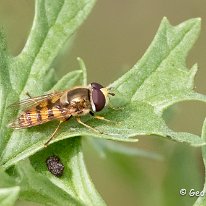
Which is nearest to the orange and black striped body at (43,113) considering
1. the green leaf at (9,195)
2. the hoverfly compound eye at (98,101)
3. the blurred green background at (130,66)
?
the hoverfly compound eye at (98,101)

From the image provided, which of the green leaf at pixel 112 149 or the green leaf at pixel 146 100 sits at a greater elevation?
the green leaf at pixel 146 100

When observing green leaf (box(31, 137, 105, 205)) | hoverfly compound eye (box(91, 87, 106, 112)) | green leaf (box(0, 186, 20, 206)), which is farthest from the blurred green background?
green leaf (box(0, 186, 20, 206))

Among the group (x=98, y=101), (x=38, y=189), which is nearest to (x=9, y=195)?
(x=38, y=189)

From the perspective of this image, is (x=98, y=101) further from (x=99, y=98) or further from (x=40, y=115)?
(x=40, y=115)

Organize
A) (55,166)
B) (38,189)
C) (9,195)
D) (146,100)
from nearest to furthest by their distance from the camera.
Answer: (9,195) < (38,189) < (55,166) < (146,100)

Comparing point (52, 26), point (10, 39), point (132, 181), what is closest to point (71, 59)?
point (10, 39)

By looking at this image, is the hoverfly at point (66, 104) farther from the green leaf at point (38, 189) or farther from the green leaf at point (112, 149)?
the green leaf at point (112, 149)
